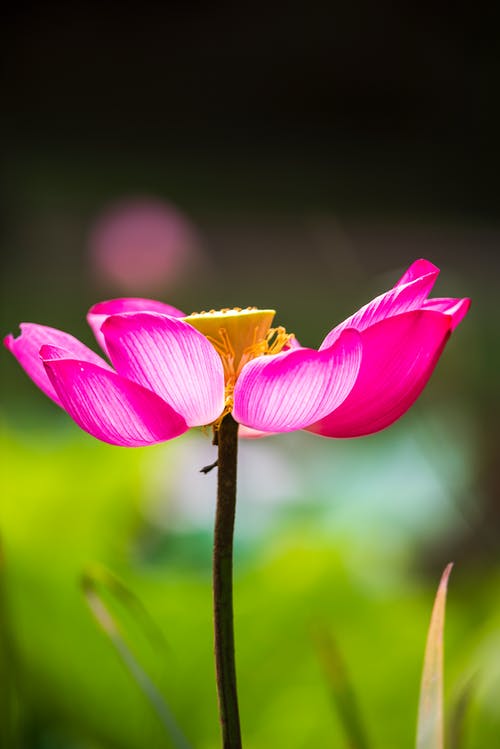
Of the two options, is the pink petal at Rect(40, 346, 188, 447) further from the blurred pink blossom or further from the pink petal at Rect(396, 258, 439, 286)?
the blurred pink blossom

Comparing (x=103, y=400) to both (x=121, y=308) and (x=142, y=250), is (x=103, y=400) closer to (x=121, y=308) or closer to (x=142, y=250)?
(x=121, y=308)

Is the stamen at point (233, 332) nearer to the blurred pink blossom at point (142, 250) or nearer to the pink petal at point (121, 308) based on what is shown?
the pink petal at point (121, 308)

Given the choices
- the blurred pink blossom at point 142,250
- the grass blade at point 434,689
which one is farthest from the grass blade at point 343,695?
the blurred pink blossom at point 142,250

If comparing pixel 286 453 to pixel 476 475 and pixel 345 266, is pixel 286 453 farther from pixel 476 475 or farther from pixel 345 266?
pixel 345 266

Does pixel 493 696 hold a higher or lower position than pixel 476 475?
higher

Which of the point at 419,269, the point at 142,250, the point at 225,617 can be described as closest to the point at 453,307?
the point at 419,269

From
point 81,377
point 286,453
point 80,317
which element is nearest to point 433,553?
point 286,453

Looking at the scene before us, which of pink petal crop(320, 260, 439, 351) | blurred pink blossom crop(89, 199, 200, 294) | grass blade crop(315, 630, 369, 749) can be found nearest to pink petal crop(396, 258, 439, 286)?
pink petal crop(320, 260, 439, 351)
